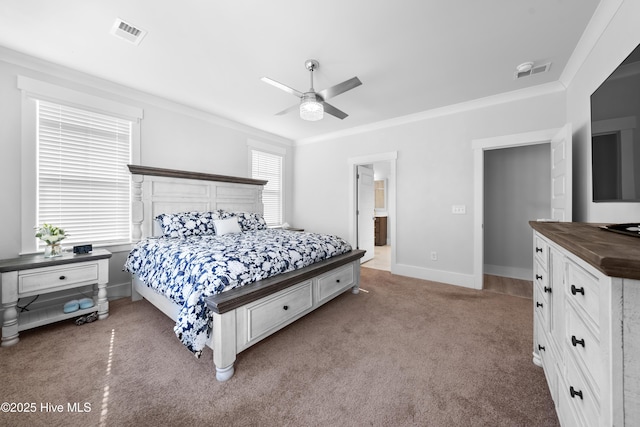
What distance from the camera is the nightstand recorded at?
206 centimetres

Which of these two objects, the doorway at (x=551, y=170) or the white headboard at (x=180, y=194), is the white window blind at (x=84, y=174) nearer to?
the white headboard at (x=180, y=194)

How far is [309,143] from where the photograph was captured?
5289 millimetres

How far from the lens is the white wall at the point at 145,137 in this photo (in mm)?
2457

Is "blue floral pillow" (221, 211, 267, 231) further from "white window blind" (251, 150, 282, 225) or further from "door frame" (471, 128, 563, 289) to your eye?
"door frame" (471, 128, 563, 289)

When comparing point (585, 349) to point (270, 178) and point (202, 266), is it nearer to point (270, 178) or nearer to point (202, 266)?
point (202, 266)

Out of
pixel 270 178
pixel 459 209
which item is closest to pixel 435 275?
pixel 459 209

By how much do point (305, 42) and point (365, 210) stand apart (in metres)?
3.42

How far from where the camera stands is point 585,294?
0.82m

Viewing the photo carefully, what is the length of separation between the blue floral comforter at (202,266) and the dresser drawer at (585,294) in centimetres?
185

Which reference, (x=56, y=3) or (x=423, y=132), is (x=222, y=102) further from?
Result: (x=423, y=132)

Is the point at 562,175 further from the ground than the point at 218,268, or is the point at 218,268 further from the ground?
the point at 562,175

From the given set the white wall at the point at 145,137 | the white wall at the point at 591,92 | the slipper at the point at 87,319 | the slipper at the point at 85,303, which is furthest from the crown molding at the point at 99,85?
the white wall at the point at 591,92

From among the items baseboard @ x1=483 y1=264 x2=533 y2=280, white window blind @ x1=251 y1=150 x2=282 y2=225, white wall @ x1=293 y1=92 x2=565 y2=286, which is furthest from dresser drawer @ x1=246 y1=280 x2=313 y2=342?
baseboard @ x1=483 y1=264 x2=533 y2=280

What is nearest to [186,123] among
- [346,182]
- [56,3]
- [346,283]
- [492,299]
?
[56,3]
